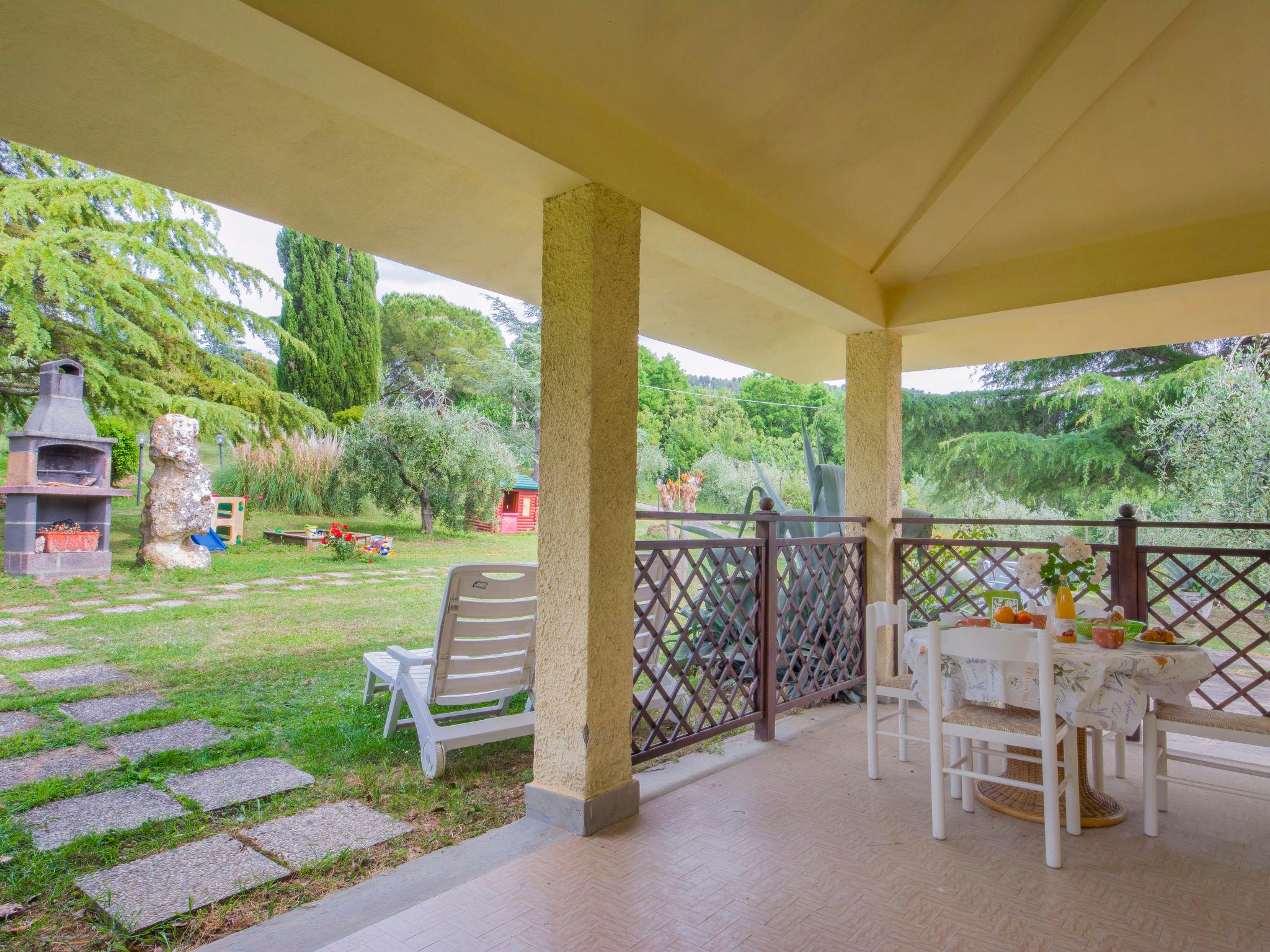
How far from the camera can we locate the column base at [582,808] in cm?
254

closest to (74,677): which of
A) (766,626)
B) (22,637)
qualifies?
(22,637)

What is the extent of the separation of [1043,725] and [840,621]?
2.10m

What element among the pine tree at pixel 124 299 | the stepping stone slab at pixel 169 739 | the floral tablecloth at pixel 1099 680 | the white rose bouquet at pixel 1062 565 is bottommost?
the stepping stone slab at pixel 169 739

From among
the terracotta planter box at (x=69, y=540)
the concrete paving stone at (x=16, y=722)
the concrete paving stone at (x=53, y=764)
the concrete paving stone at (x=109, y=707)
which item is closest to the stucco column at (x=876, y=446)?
the concrete paving stone at (x=53, y=764)

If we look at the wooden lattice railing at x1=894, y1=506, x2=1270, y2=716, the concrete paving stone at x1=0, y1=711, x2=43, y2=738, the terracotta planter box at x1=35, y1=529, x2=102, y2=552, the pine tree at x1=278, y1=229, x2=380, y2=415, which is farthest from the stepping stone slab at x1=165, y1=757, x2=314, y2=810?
the pine tree at x1=278, y1=229, x2=380, y2=415

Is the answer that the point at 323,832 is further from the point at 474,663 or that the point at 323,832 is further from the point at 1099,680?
the point at 1099,680

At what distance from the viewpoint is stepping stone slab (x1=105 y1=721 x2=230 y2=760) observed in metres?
3.65

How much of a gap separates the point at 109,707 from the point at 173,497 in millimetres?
5754

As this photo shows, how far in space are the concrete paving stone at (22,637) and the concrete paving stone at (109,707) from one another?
2095 mm

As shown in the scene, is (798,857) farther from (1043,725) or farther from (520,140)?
(520,140)

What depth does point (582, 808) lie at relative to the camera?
253cm

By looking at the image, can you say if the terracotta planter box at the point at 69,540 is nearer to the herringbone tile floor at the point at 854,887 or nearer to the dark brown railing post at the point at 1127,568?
the herringbone tile floor at the point at 854,887

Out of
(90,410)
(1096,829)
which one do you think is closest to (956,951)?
(1096,829)

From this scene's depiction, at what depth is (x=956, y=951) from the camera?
187 cm
